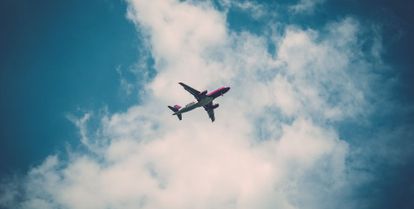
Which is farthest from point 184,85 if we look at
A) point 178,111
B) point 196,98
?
point 178,111

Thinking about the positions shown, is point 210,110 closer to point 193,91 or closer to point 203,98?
point 203,98

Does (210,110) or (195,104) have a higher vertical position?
(210,110)

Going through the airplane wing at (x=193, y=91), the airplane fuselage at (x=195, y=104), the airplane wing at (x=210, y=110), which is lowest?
the airplane fuselage at (x=195, y=104)

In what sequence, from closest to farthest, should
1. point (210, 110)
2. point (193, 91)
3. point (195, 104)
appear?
point (193, 91) < point (195, 104) < point (210, 110)

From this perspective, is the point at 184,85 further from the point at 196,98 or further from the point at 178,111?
the point at 178,111

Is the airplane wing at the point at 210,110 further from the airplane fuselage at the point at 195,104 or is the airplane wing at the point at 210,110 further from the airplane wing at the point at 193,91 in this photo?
the airplane wing at the point at 193,91

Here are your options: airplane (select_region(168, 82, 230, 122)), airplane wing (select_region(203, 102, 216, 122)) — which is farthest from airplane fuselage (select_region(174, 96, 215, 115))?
airplane wing (select_region(203, 102, 216, 122))

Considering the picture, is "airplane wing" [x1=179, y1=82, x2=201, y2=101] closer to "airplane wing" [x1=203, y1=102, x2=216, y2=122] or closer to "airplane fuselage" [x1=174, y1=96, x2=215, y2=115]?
"airplane fuselage" [x1=174, y1=96, x2=215, y2=115]

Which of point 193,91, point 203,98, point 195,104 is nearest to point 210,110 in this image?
point 195,104

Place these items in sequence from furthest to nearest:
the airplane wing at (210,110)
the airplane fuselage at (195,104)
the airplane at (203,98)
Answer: the airplane wing at (210,110), the airplane fuselage at (195,104), the airplane at (203,98)

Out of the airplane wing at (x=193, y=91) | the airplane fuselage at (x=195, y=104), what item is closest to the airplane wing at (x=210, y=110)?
the airplane fuselage at (x=195, y=104)

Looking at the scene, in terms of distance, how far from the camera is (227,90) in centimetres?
7419

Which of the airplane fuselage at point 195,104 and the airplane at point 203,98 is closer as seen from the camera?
the airplane at point 203,98

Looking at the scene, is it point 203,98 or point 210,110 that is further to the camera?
point 210,110
